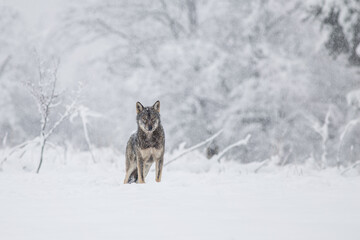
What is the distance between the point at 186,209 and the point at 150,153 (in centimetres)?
216

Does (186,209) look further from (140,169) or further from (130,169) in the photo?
(130,169)

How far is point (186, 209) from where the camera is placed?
4.14 meters

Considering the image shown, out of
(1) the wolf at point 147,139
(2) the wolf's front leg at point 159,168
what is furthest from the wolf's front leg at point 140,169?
(2) the wolf's front leg at point 159,168

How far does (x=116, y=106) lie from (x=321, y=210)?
44.8ft

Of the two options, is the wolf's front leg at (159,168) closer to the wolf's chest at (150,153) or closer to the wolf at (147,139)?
the wolf at (147,139)

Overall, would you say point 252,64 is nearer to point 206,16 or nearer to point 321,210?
point 206,16

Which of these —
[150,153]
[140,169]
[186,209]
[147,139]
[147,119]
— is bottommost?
[186,209]

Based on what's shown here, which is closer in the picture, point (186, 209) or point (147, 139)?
point (186, 209)

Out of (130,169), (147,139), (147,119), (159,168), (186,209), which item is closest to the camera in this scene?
(186,209)

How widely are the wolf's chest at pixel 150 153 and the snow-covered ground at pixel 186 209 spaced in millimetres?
476

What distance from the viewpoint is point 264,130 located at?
1333cm

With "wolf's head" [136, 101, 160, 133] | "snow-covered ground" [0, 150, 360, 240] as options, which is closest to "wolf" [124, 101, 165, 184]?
"wolf's head" [136, 101, 160, 133]

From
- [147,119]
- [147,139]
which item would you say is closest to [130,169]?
[147,139]

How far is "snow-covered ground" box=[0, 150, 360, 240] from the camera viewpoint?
3.15 meters
